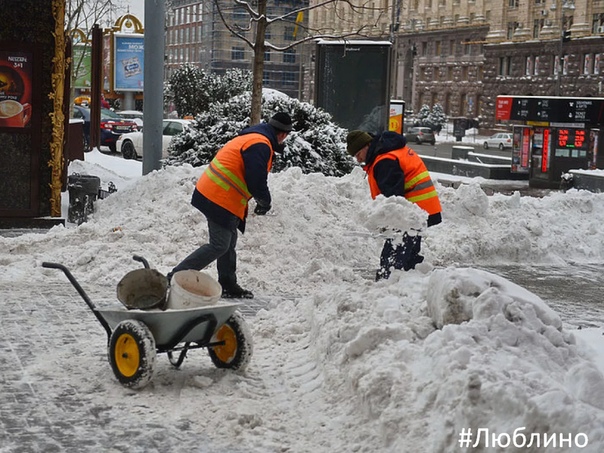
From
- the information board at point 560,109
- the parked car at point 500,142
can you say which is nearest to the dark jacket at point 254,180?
the information board at point 560,109

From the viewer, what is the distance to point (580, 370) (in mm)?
4980

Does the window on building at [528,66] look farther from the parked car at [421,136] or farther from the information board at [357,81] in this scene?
the information board at [357,81]

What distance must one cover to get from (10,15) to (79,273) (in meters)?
4.43

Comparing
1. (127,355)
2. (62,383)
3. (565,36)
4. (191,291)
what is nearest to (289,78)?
(565,36)

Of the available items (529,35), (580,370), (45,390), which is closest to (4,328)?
(45,390)

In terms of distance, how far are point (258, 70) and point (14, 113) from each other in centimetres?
374

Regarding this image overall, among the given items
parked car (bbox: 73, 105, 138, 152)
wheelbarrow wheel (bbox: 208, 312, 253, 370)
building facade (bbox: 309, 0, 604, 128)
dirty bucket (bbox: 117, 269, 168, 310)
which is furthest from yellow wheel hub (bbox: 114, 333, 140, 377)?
building facade (bbox: 309, 0, 604, 128)

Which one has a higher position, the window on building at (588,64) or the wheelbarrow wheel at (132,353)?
the window on building at (588,64)

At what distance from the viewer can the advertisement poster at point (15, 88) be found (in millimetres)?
12961

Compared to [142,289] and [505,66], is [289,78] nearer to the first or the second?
[505,66]

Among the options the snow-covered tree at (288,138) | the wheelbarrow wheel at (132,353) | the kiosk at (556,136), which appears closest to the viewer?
the wheelbarrow wheel at (132,353)

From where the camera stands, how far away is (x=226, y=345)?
6633mm

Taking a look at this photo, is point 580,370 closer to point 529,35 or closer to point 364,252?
point 364,252

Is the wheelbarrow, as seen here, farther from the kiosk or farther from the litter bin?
the kiosk
